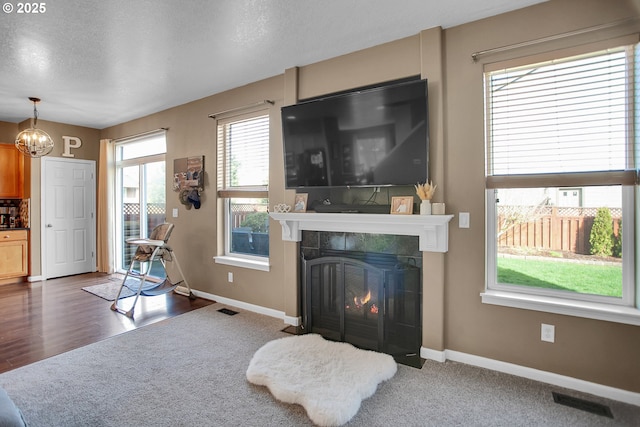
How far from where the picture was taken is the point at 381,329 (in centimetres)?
261

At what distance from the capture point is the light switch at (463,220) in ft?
7.96

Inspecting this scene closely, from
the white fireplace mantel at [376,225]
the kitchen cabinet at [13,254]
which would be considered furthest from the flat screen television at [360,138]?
the kitchen cabinet at [13,254]

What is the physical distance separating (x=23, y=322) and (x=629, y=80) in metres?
5.59

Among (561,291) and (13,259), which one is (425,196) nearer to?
(561,291)

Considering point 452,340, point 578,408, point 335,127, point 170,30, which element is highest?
point 170,30

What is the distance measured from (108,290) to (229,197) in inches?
95.1

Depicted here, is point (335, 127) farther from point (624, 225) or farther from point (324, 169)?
point (624, 225)

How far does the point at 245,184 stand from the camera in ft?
12.5

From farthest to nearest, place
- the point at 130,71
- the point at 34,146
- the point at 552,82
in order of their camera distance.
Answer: the point at 34,146 < the point at 130,71 < the point at 552,82

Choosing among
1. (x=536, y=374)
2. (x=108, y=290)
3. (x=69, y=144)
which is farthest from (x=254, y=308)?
(x=69, y=144)

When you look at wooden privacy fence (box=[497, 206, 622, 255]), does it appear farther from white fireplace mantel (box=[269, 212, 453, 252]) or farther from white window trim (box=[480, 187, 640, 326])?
white fireplace mantel (box=[269, 212, 453, 252])

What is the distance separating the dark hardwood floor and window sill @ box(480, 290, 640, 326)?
10.6ft

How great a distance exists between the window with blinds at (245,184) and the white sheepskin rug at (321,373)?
52.4 inches

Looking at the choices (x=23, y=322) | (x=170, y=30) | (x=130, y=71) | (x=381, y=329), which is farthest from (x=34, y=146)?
(x=381, y=329)
